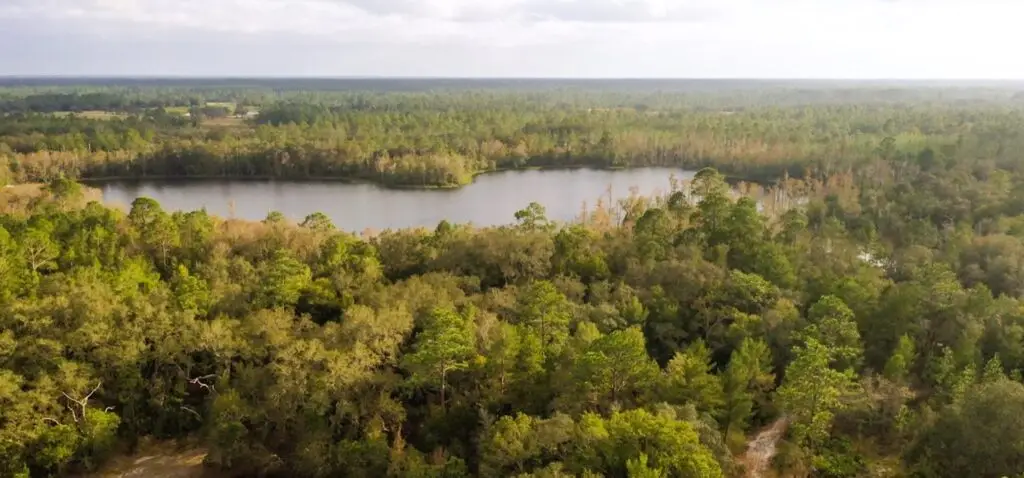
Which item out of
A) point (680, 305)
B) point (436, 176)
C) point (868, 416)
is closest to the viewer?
point (868, 416)

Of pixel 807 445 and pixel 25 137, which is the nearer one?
pixel 807 445

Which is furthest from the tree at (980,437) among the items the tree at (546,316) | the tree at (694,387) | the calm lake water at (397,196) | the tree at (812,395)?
the calm lake water at (397,196)

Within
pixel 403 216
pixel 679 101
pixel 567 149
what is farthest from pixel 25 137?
pixel 679 101

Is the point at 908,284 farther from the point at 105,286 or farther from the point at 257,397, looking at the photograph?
the point at 105,286

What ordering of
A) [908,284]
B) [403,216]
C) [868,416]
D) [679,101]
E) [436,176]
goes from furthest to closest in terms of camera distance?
[679,101] → [436,176] → [403,216] → [908,284] → [868,416]

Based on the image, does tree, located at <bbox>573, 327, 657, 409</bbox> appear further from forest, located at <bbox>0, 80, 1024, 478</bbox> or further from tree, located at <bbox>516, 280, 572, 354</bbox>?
tree, located at <bbox>516, 280, 572, 354</bbox>

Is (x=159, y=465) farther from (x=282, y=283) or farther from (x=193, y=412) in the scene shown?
(x=282, y=283)

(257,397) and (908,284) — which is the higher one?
(908,284)

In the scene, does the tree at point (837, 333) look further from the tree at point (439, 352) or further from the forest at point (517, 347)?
the tree at point (439, 352)
